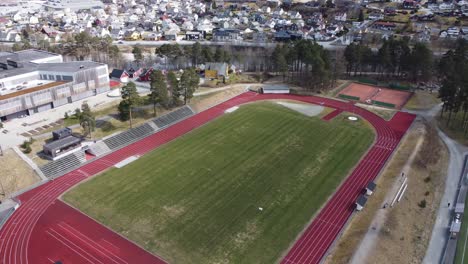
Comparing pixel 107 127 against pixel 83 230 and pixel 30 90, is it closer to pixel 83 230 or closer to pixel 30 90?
pixel 30 90

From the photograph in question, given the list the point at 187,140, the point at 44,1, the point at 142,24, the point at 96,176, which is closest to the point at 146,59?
the point at 142,24

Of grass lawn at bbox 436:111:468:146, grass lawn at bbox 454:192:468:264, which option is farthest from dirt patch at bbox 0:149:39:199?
grass lawn at bbox 436:111:468:146

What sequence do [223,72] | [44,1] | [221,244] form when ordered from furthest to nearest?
1. [44,1]
2. [223,72]
3. [221,244]

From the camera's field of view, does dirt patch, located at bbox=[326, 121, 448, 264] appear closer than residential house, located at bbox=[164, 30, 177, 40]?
Yes

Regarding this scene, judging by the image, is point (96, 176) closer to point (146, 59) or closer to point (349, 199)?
point (349, 199)

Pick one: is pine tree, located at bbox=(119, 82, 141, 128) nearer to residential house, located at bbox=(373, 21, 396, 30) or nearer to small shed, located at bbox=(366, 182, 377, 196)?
small shed, located at bbox=(366, 182, 377, 196)

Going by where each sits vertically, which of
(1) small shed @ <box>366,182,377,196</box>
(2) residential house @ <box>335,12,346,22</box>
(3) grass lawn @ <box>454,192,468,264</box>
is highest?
(2) residential house @ <box>335,12,346,22</box>

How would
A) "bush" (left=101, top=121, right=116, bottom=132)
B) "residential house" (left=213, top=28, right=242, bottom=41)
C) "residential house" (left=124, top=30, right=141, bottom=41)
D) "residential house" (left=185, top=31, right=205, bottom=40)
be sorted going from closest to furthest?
"bush" (left=101, top=121, right=116, bottom=132)
"residential house" (left=213, top=28, right=242, bottom=41)
"residential house" (left=185, top=31, right=205, bottom=40)
"residential house" (left=124, top=30, right=141, bottom=41)

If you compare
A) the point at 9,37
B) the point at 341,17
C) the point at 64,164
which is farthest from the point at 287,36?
the point at 9,37
